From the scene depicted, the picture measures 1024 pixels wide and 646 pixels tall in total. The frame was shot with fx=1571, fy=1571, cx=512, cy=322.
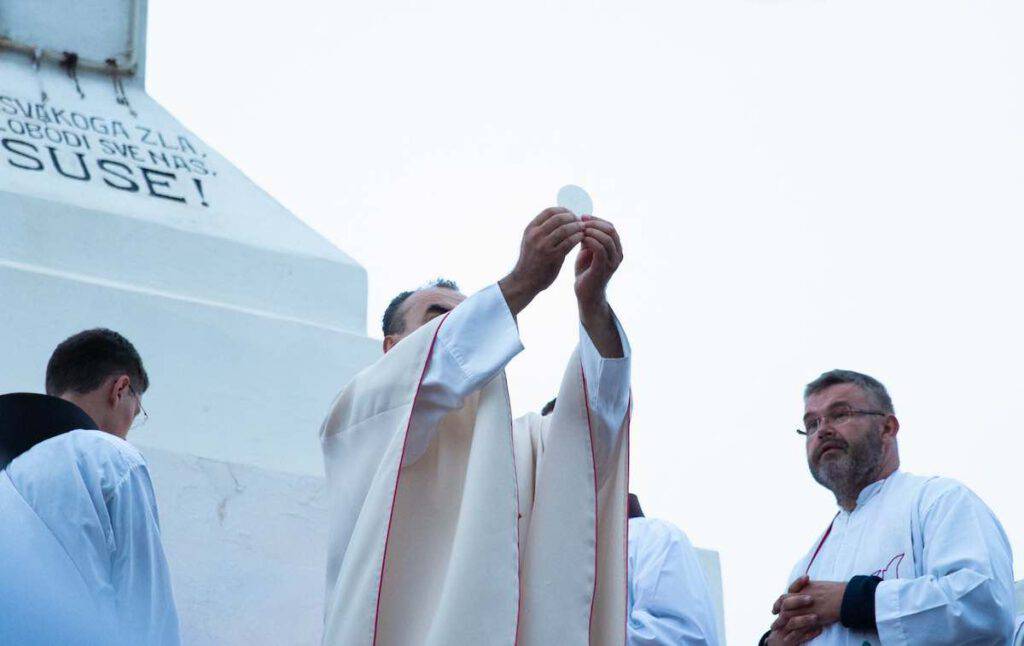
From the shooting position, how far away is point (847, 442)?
4.98m

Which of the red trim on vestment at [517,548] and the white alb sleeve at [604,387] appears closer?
the red trim on vestment at [517,548]

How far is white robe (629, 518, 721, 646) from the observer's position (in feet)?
15.8

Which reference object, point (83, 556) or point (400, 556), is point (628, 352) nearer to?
point (400, 556)

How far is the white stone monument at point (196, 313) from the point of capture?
5.14 meters

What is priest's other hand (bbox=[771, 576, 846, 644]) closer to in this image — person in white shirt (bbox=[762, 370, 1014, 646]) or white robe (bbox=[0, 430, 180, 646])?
person in white shirt (bbox=[762, 370, 1014, 646])

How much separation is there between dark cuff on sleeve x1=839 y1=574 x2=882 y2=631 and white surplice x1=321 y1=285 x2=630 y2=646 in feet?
2.79

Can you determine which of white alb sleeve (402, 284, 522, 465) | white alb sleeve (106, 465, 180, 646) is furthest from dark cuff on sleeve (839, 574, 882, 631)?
white alb sleeve (106, 465, 180, 646)

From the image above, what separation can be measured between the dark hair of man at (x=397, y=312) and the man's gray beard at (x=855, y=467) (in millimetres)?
1331

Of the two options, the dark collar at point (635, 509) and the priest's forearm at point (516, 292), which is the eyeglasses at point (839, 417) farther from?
the priest's forearm at point (516, 292)

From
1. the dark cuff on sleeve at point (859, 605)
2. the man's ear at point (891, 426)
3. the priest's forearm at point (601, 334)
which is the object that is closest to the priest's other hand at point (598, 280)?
the priest's forearm at point (601, 334)

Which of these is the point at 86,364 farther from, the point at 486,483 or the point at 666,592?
the point at 666,592

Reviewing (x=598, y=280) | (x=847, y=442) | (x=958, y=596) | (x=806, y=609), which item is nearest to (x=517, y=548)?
(x=598, y=280)

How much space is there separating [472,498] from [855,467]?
172 cm

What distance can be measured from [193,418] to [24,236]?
106 centimetres
